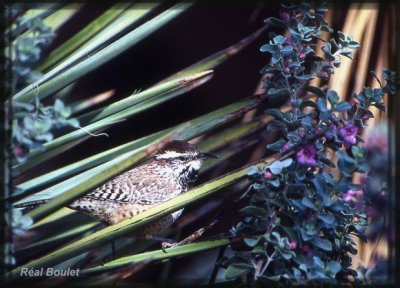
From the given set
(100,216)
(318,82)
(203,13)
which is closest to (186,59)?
(203,13)

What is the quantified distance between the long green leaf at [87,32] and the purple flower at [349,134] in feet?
2.63

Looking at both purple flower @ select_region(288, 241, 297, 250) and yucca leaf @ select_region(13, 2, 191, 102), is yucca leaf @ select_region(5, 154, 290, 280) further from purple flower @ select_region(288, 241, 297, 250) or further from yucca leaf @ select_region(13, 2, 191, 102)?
yucca leaf @ select_region(13, 2, 191, 102)

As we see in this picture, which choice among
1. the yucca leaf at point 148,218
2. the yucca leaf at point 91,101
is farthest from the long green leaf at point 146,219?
the yucca leaf at point 91,101

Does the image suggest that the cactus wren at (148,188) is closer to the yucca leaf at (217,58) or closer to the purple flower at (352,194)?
the yucca leaf at (217,58)

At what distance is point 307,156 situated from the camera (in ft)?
6.27

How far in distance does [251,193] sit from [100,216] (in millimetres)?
557

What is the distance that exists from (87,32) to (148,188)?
1.95 feet

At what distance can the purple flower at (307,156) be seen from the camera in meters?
1.90

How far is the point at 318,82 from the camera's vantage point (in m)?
2.28

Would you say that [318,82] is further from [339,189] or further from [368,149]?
[339,189]

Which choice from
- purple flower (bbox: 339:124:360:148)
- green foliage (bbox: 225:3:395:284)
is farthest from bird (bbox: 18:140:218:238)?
purple flower (bbox: 339:124:360:148)

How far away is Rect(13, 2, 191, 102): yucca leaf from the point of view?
1982 mm

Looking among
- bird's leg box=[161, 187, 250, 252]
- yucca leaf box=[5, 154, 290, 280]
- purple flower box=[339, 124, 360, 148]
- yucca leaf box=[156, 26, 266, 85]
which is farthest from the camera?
yucca leaf box=[156, 26, 266, 85]

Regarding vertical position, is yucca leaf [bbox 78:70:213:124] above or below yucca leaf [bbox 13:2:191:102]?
below
